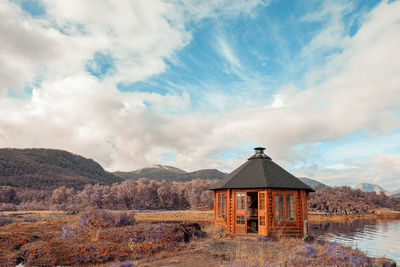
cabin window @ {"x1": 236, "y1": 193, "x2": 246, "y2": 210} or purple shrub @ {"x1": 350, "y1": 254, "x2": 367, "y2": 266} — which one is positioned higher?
cabin window @ {"x1": 236, "y1": 193, "x2": 246, "y2": 210}

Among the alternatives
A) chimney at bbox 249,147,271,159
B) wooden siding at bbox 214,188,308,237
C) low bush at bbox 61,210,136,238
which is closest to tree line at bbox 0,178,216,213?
chimney at bbox 249,147,271,159

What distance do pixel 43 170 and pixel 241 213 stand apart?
393ft

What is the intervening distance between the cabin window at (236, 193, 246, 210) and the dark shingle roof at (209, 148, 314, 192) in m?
0.73

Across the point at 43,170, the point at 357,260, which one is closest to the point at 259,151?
the point at 357,260

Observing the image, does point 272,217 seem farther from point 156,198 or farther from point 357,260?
point 156,198

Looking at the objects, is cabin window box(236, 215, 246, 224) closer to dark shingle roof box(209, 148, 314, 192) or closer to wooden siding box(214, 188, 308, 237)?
wooden siding box(214, 188, 308, 237)

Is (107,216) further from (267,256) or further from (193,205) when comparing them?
(193,205)

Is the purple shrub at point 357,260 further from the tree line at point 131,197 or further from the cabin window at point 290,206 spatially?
the tree line at point 131,197

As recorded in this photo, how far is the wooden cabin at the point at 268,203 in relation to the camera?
17.2 metres

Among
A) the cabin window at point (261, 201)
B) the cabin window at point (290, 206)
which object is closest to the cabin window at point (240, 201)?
the cabin window at point (261, 201)

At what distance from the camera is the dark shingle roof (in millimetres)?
17553

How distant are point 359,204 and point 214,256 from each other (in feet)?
185

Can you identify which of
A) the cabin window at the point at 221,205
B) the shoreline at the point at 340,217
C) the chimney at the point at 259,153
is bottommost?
the shoreline at the point at 340,217

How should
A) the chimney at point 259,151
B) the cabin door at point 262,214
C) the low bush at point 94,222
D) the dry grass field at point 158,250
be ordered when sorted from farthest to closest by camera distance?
the chimney at point 259,151, the cabin door at point 262,214, the low bush at point 94,222, the dry grass field at point 158,250
